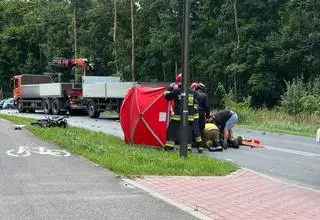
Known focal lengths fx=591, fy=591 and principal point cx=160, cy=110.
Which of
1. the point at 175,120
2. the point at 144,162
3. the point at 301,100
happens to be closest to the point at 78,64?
the point at 301,100

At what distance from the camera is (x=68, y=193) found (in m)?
8.62

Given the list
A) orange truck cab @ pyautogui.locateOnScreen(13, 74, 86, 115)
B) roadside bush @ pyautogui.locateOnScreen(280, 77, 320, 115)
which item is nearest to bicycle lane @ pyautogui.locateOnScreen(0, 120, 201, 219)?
roadside bush @ pyautogui.locateOnScreen(280, 77, 320, 115)

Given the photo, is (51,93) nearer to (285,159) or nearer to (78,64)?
(78,64)

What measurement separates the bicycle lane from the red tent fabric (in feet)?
9.73

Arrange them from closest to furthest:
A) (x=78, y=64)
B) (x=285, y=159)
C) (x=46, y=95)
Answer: (x=285, y=159) < (x=46, y=95) < (x=78, y=64)

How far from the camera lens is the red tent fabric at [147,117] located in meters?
15.1

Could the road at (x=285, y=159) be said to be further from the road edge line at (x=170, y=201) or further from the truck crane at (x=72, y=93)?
the truck crane at (x=72, y=93)

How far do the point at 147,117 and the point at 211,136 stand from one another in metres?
1.80

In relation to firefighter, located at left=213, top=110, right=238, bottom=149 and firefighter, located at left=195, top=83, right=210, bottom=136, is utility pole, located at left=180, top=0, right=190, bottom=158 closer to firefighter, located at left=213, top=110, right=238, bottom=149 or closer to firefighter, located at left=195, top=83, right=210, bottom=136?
firefighter, located at left=195, top=83, right=210, bottom=136

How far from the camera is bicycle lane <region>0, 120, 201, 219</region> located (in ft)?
24.1

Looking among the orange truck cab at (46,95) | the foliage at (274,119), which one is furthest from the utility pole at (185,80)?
the orange truck cab at (46,95)

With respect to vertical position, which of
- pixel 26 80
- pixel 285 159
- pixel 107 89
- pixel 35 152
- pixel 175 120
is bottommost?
pixel 285 159

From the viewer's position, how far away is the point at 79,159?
41.0 ft

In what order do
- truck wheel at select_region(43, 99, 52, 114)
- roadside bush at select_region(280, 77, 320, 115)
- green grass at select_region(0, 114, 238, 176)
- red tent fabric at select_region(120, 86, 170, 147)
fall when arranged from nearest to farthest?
green grass at select_region(0, 114, 238, 176), red tent fabric at select_region(120, 86, 170, 147), roadside bush at select_region(280, 77, 320, 115), truck wheel at select_region(43, 99, 52, 114)
